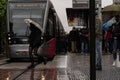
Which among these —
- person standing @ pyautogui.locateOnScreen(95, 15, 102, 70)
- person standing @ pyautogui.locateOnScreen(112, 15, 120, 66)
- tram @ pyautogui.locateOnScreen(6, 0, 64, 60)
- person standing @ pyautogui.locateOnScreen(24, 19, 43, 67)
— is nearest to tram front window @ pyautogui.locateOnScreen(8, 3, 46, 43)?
tram @ pyautogui.locateOnScreen(6, 0, 64, 60)

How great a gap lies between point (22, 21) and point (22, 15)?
0.38 meters

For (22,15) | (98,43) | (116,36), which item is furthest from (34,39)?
(22,15)

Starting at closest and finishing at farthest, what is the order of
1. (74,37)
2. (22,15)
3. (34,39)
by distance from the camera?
(34,39)
(22,15)
(74,37)

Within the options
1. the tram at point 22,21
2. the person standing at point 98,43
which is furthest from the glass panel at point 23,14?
the person standing at point 98,43

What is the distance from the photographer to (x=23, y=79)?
13.2 m

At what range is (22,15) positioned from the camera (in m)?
23.1

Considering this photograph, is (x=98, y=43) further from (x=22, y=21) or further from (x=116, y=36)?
(x=22, y=21)

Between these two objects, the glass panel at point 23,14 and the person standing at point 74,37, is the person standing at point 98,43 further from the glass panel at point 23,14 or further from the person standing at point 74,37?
the person standing at point 74,37

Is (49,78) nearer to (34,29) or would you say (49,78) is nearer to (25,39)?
(34,29)

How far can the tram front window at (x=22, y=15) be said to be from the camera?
895 inches

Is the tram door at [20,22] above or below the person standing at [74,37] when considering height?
above

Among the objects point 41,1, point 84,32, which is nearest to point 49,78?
point 41,1

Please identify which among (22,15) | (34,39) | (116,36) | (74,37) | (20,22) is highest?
(22,15)

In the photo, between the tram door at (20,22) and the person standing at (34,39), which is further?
the tram door at (20,22)
